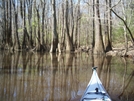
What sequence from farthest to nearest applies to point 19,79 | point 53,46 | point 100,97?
1. point 53,46
2. point 19,79
3. point 100,97

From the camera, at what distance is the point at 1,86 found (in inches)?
213

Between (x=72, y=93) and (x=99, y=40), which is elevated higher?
(x=99, y=40)

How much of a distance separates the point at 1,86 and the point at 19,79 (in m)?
0.89

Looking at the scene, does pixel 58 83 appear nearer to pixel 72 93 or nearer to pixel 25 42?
pixel 72 93

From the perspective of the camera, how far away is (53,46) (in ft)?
65.5

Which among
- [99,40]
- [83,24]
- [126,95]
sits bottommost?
[126,95]

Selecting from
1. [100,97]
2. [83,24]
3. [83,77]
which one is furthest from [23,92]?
[83,24]

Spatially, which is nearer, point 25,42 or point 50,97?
point 50,97

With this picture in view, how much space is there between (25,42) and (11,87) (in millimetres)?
21442

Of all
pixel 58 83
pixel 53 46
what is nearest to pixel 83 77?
pixel 58 83

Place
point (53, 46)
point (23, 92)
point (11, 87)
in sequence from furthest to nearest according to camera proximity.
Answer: point (53, 46), point (11, 87), point (23, 92)

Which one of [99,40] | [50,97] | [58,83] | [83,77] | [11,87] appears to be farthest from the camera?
[99,40]

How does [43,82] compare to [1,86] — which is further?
[43,82]

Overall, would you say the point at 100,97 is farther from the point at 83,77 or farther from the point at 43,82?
the point at 83,77
